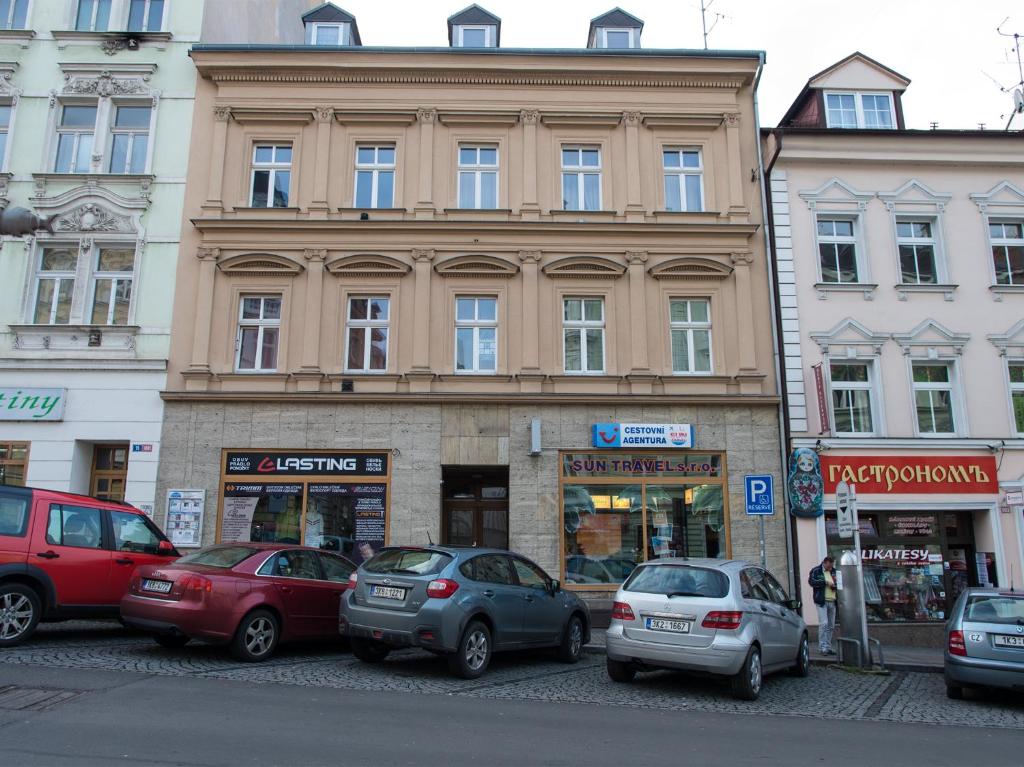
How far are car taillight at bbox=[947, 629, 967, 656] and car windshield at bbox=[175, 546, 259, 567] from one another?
8.84 metres

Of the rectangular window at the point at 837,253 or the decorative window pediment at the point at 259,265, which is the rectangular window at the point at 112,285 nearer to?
the decorative window pediment at the point at 259,265

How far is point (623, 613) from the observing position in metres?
9.62

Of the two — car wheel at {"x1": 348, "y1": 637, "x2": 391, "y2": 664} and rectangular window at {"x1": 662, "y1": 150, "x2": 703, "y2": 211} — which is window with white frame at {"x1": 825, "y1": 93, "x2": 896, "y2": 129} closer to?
rectangular window at {"x1": 662, "y1": 150, "x2": 703, "y2": 211}

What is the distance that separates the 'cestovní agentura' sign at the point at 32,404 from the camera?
1655 centimetres

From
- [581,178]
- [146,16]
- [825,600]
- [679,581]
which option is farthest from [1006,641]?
[146,16]

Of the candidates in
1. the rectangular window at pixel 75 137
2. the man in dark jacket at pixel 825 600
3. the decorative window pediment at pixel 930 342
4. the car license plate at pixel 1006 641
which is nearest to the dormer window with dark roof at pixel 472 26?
the rectangular window at pixel 75 137

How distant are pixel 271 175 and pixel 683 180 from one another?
9.57m

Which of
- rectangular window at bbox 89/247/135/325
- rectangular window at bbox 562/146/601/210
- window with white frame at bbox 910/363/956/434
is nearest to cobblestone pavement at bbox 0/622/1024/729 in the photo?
window with white frame at bbox 910/363/956/434

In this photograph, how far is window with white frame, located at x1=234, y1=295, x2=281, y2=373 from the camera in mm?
17234

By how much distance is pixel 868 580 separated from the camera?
16.4 metres

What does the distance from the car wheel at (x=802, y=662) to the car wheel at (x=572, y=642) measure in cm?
298

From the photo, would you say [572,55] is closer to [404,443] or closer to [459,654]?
[404,443]

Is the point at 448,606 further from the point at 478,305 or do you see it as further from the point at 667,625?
the point at 478,305

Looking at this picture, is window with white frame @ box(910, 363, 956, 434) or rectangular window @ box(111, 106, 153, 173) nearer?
window with white frame @ box(910, 363, 956, 434)
